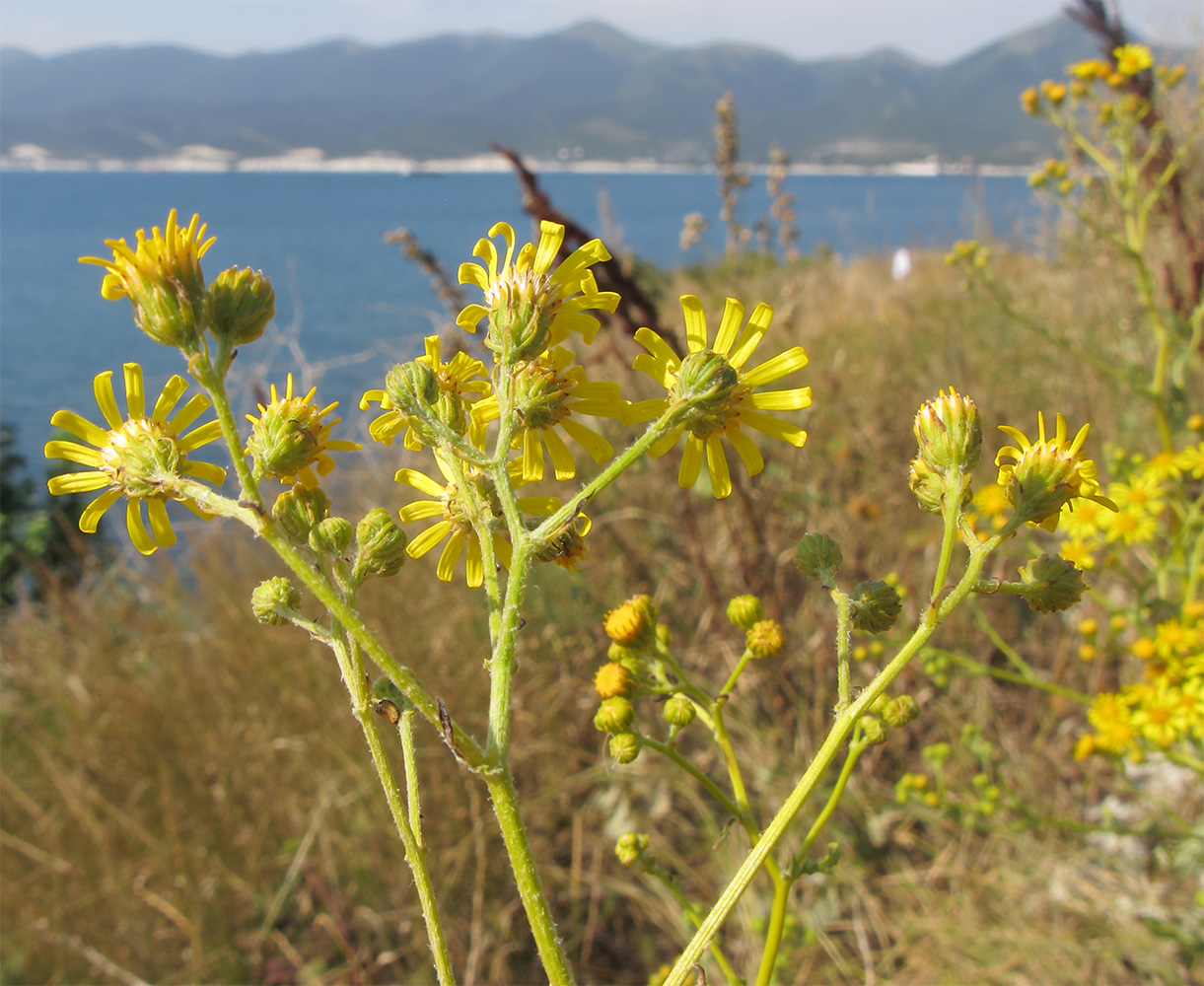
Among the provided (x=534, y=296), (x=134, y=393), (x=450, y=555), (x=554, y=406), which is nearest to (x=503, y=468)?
(x=554, y=406)

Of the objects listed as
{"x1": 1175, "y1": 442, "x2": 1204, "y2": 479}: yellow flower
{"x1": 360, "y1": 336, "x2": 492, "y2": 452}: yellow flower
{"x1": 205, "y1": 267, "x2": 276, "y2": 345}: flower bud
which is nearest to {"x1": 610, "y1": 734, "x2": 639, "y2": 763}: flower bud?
{"x1": 360, "y1": 336, "x2": 492, "y2": 452}: yellow flower

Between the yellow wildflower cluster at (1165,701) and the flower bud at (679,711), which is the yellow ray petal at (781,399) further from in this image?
the yellow wildflower cluster at (1165,701)

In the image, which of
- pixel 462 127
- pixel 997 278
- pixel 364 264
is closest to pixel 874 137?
pixel 462 127

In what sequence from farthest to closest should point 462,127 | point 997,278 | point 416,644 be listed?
1. point 462,127
2. point 997,278
3. point 416,644

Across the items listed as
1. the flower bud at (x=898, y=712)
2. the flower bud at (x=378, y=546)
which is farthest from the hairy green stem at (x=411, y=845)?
the flower bud at (x=898, y=712)

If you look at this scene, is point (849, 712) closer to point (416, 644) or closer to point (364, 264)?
point (416, 644)

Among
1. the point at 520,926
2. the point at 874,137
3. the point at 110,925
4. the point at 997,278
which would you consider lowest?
the point at 520,926

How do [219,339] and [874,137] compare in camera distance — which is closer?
[219,339]

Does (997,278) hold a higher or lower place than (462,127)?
lower
